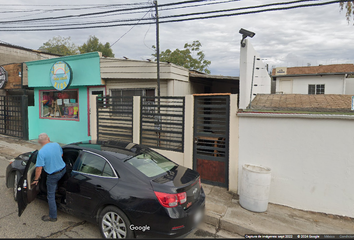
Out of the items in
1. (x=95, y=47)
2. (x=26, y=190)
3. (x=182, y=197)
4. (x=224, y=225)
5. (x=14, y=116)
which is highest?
(x=95, y=47)

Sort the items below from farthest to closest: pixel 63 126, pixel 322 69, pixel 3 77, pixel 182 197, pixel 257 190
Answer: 1. pixel 322 69
2. pixel 3 77
3. pixel 63 126
4. pixel 257 190
5. pixel 182 197

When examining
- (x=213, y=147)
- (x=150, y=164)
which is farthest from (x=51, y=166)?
(x=213, y=147)

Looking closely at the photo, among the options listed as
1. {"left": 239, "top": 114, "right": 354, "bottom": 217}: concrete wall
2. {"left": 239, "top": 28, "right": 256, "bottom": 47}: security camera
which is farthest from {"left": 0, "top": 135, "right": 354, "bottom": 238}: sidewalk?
{"left": 239, "top": 28, "right": 256, "bottom": 47}: security camera

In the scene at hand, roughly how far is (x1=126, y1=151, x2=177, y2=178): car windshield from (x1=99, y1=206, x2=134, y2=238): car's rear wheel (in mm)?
697

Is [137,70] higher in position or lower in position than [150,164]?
higher

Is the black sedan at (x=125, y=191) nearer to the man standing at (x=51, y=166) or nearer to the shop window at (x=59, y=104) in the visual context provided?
the man standing at (x=51, y=166)

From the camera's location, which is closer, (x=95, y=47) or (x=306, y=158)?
(x=306, y=158)

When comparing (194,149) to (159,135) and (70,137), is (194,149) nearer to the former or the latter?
(159,135)

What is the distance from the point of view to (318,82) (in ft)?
70.2

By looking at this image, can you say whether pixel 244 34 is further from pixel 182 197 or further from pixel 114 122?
pixel 182 197

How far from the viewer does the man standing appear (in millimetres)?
3908

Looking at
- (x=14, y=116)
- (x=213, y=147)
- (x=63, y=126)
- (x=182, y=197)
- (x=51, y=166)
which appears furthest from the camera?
(x=14, y=116)

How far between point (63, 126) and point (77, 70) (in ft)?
9.27

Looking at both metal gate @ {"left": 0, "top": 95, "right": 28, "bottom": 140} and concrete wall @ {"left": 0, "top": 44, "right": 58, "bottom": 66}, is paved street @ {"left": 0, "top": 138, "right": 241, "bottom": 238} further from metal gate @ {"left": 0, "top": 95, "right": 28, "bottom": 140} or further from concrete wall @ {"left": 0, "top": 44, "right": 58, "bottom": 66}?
concrete wall @ {"left": 0, "top": 44, "right": 58, "bottom": 66}
